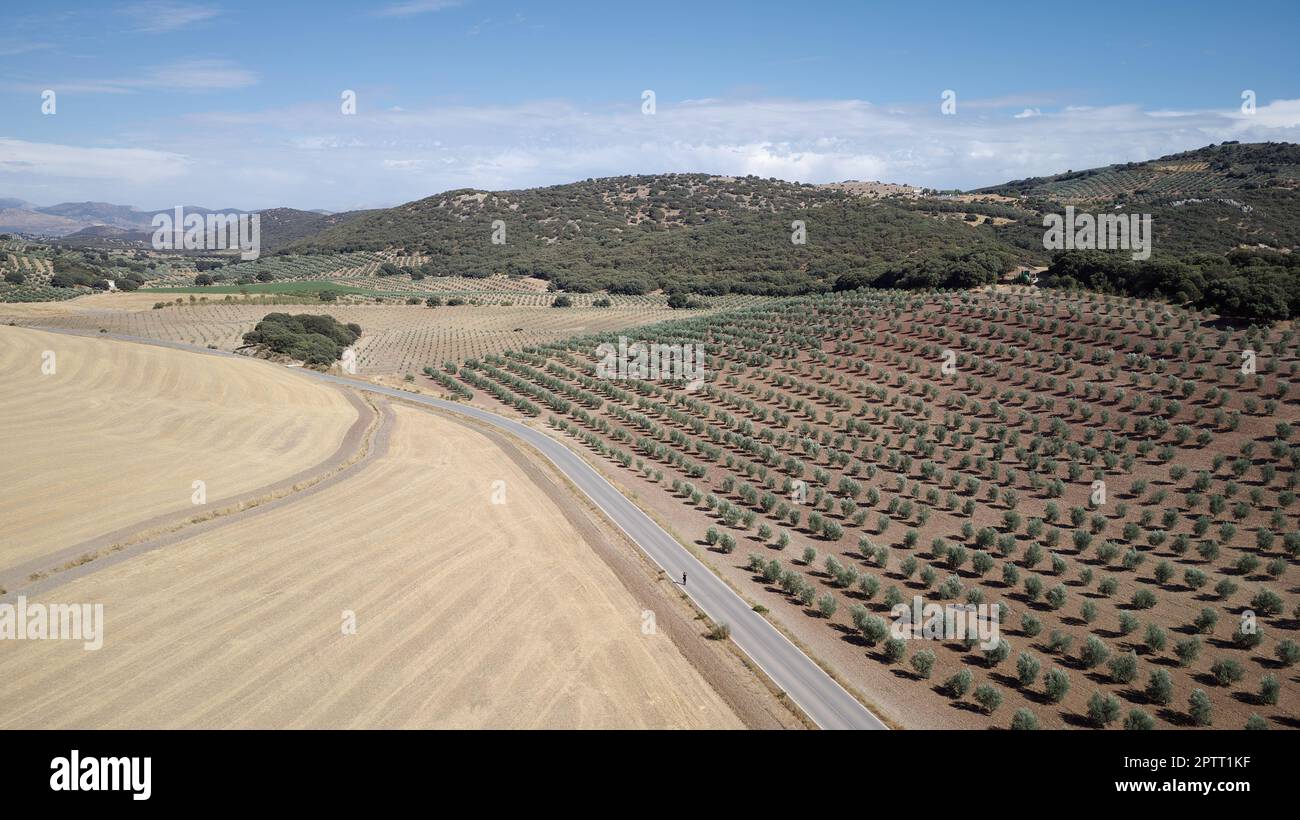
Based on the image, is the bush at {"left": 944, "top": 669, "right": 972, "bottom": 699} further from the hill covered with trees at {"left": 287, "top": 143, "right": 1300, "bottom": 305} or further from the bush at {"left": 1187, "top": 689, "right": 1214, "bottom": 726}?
the hill covered with trees at {"left": 287, "top": 143, "right": 1300, "bottom": 305}

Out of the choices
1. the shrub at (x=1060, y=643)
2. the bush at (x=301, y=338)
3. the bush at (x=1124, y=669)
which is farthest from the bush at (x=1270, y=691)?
the bush at (x=301, y=338)

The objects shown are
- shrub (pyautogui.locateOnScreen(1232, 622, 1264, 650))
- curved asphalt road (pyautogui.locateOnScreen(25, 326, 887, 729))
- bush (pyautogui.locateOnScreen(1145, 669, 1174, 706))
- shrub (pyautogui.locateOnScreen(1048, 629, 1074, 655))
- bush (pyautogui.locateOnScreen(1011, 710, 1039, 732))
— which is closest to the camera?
bush (pyautogui.locateOnScreen(1011, 710, 1039, 732))

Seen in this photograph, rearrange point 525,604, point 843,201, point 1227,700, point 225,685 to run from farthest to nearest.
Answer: point 843,201 → point 525,604 → point 1227,700 → point 225,685

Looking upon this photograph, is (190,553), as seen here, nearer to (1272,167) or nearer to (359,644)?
(359,644)

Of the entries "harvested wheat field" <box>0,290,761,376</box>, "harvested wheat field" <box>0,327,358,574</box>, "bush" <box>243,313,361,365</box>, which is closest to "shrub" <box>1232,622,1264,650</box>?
"harvested wheat field" <box>0,327,358,574</box>

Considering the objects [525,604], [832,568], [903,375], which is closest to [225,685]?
[525,604]

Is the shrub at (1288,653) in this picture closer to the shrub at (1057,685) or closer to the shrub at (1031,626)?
the shrub at (1031,626)

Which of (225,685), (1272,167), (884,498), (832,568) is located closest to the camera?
(225,685)
